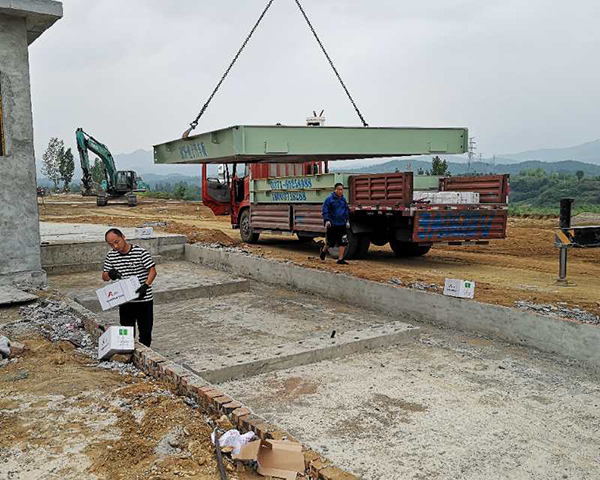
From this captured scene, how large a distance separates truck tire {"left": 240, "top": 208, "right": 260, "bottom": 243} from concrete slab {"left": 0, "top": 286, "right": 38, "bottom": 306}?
8.24 metres

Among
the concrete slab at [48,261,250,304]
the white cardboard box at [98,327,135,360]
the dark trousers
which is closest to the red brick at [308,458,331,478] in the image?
the white cardboard box at [98,327,135,360]

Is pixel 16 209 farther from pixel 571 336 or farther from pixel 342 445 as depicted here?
pixel 571 336

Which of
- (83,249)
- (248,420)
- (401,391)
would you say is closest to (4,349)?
(248,420)

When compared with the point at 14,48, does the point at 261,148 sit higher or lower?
lower

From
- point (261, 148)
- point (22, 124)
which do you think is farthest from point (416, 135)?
point (22, 124)

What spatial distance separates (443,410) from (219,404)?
195 centimetres

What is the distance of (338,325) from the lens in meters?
8.00

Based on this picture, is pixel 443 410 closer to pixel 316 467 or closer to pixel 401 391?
pixel 401 391

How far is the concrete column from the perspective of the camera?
8.11 meters

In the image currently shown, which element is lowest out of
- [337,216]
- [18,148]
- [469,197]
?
[337,216]

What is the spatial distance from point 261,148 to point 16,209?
369 cm

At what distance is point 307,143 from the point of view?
8.66 metres

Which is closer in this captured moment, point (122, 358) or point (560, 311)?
point (122, 358)

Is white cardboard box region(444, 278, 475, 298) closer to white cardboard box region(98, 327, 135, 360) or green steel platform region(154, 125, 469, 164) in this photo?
green steel platform region(154, 125, 469, 164)
